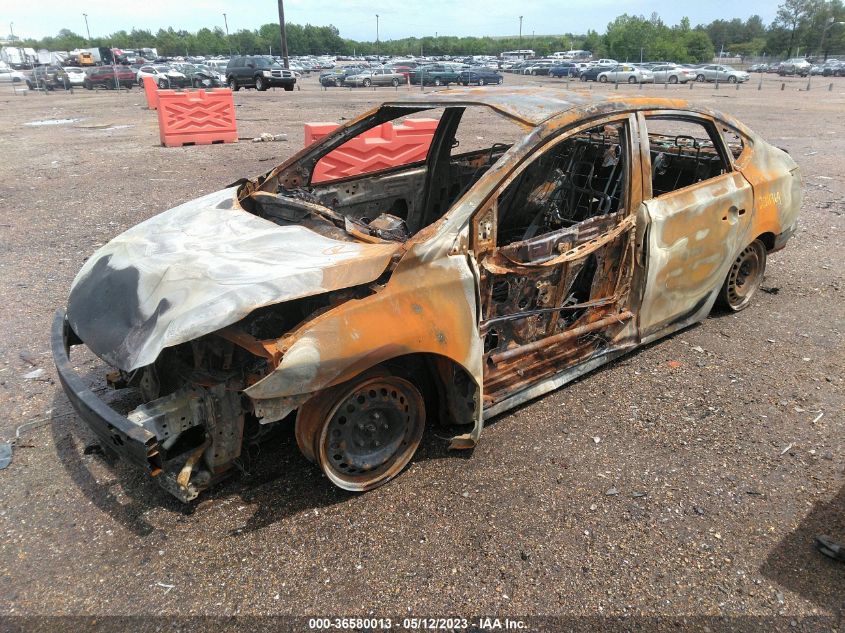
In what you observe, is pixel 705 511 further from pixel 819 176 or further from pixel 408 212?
pixel 819 176

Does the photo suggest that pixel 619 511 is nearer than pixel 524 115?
Yes

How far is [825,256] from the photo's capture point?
245 inches

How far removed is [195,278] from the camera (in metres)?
2.70

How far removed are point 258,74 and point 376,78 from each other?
988cm

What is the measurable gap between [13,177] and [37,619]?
10407 mm

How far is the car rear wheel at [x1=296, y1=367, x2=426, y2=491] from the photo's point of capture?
8.84ft

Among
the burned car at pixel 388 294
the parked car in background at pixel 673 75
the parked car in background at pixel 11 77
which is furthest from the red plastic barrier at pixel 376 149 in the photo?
the parked car in background at pixel 11 77

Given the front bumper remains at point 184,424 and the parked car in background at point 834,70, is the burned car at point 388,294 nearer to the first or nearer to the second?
the front bumper remains at point 184,424

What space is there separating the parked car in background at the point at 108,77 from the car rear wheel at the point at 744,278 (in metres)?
38.6

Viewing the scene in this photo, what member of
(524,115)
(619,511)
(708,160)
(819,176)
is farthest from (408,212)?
(819,176)

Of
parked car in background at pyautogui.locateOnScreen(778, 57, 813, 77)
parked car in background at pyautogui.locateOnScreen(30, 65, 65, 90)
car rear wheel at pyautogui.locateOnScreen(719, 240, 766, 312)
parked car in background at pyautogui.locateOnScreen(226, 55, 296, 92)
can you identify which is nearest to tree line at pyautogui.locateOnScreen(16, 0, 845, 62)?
parked car in background at pyautogui.locateOnScreen(778, 57, 813, 77)

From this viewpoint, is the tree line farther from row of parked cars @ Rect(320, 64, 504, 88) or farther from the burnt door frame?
the burnt door frame

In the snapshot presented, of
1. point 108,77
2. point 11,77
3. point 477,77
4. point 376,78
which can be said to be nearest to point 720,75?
point 477,77

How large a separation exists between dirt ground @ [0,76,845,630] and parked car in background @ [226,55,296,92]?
1183 inches
